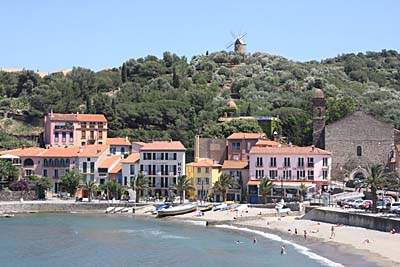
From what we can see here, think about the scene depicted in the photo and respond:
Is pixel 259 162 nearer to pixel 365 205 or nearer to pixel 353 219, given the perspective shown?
pixel 365 205

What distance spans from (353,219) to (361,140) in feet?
72.6

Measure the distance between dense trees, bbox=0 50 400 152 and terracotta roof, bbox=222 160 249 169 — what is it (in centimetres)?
1056

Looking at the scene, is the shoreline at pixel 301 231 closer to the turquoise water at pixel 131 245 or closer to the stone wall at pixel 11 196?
the turquoise water at pixel 131 245

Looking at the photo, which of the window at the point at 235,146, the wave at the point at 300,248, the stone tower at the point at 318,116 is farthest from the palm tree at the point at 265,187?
the stone tower at the point at 318,116

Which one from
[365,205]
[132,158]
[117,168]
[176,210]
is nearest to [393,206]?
[365,205]

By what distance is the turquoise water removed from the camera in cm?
4147

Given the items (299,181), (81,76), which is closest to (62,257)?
(299,181)

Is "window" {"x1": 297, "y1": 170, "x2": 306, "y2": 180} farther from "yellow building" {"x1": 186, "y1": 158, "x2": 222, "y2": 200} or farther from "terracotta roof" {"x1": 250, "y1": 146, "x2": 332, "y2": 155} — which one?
"yellow building" {"x1": 186, "y1": 158, "x2": 222, "y2": 200}

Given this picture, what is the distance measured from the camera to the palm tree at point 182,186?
70.8 metres

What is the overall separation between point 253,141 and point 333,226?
79.0ft

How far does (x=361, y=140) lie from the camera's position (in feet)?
240

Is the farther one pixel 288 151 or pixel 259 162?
pixel 259 162

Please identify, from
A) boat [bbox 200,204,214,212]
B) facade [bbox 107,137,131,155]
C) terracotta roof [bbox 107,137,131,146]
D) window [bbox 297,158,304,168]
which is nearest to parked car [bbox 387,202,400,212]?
window [bbox 297,158,304,168]

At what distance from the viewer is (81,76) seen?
11656 cm
